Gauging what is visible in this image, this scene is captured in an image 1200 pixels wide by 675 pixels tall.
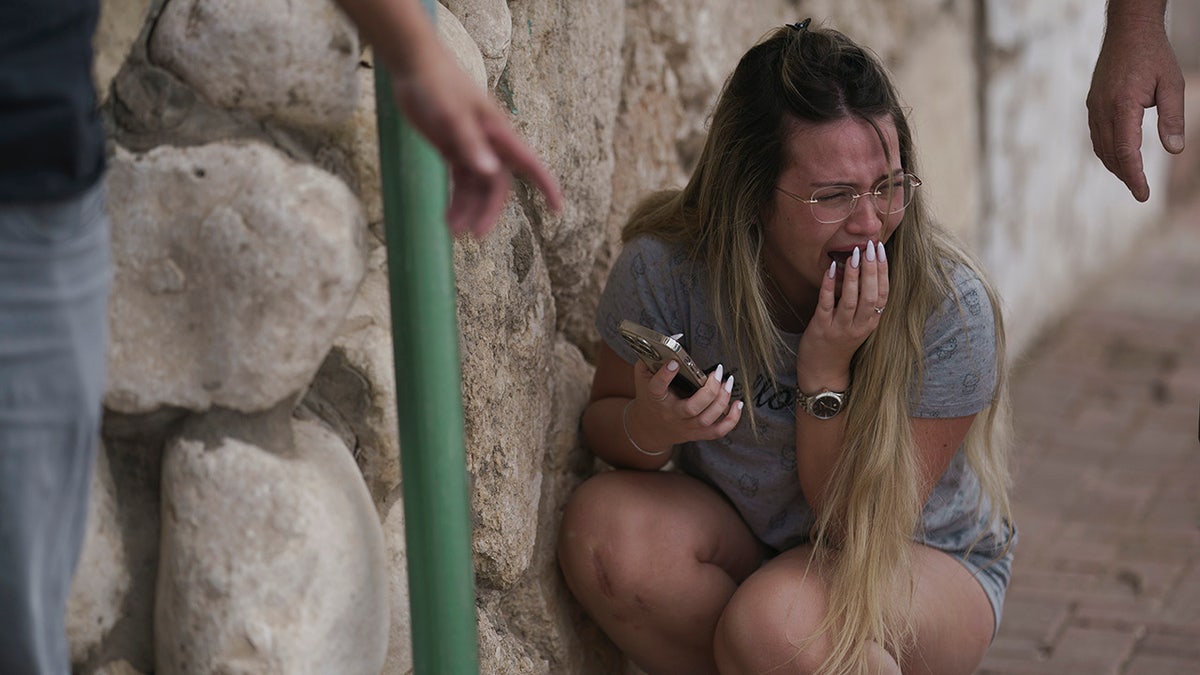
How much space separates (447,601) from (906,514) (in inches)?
30.4

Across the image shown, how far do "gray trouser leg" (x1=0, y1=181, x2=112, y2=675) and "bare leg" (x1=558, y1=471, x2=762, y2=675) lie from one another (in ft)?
2.88

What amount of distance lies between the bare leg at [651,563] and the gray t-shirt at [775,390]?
6 centimetres

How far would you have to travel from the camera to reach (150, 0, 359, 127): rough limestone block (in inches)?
54.7

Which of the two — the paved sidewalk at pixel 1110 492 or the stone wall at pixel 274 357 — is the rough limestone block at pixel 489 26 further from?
the paved sidewalk at pixel 1110 492

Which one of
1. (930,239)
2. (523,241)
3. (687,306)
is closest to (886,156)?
(930,239)

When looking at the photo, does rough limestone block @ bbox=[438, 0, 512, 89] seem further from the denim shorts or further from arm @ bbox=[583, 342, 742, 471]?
the denim shorts

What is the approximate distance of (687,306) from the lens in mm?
2055

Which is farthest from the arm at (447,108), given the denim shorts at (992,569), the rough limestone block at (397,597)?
the denim shorts at (992,569)

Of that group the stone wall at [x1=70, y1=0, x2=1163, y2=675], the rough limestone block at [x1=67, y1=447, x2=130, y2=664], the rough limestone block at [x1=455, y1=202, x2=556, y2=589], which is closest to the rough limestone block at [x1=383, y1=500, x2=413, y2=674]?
the stone wall at [x1=70, y1=0, x2=1163, y2=675]

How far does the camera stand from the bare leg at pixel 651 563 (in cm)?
203

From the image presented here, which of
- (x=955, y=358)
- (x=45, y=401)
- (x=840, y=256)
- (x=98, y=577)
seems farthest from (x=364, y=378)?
(x=955, y=358)

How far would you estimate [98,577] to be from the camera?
1.42m

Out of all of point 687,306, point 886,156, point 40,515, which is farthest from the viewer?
point 687,306

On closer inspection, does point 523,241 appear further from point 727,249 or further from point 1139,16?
point 1139,16
